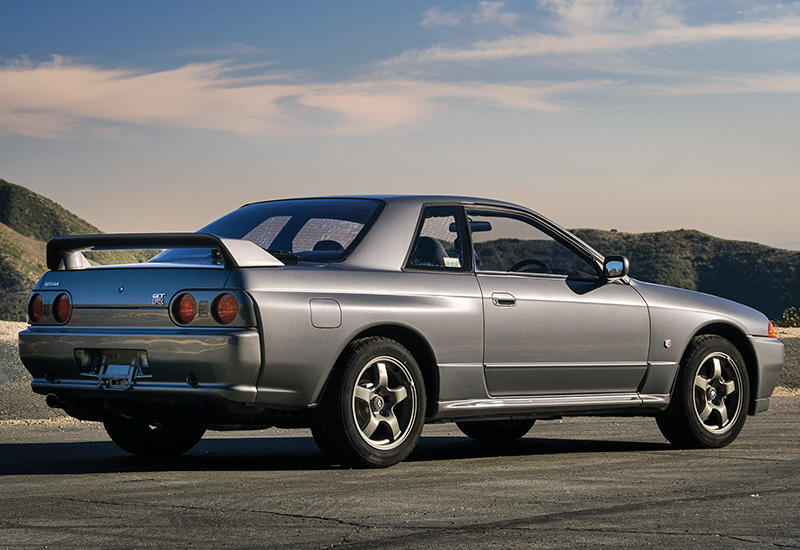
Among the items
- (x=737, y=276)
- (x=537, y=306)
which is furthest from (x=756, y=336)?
(x=737, y=276)

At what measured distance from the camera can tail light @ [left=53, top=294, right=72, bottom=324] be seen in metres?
7.24

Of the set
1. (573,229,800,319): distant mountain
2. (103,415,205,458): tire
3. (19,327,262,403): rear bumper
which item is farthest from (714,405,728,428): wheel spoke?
(573,229,800,319): distant mountain

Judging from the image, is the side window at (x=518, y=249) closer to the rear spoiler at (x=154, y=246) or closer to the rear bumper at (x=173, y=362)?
the rear spoiler at (x=154, y=246)

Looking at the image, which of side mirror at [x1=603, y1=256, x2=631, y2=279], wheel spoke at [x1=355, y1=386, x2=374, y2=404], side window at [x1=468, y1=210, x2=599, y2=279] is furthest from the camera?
side mirror at [x1=603, y1=256, x2=631, y2=279]

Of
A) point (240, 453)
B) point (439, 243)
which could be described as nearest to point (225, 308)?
point (439, 243)

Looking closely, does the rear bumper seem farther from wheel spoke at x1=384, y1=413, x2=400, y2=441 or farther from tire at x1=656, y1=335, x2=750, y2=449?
tire at x1=656, y1=335, x2=750, y2=449

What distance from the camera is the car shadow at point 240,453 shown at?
7465 mm

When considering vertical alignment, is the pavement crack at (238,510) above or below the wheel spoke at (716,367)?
below

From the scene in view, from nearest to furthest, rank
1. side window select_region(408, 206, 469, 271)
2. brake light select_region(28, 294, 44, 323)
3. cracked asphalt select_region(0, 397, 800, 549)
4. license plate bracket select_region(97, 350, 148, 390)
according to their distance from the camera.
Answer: cracked asphalt select_region(0, 397, 800, 549), license plate bracket select_region(97, 350, 148, 390), brake light select_region(28, 294, 44, 323), side window select_region(408, 206, 469, 271)

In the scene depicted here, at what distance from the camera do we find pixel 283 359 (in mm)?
6660

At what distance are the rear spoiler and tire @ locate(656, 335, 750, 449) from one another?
339 centimetres

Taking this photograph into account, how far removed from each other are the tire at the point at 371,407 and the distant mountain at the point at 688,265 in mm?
84156

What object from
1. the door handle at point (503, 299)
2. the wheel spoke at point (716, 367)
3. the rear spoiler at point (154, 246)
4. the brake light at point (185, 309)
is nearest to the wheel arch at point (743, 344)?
the wheel spoke at point (716, 367)

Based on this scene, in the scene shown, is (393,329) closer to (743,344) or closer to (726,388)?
(726,388)
